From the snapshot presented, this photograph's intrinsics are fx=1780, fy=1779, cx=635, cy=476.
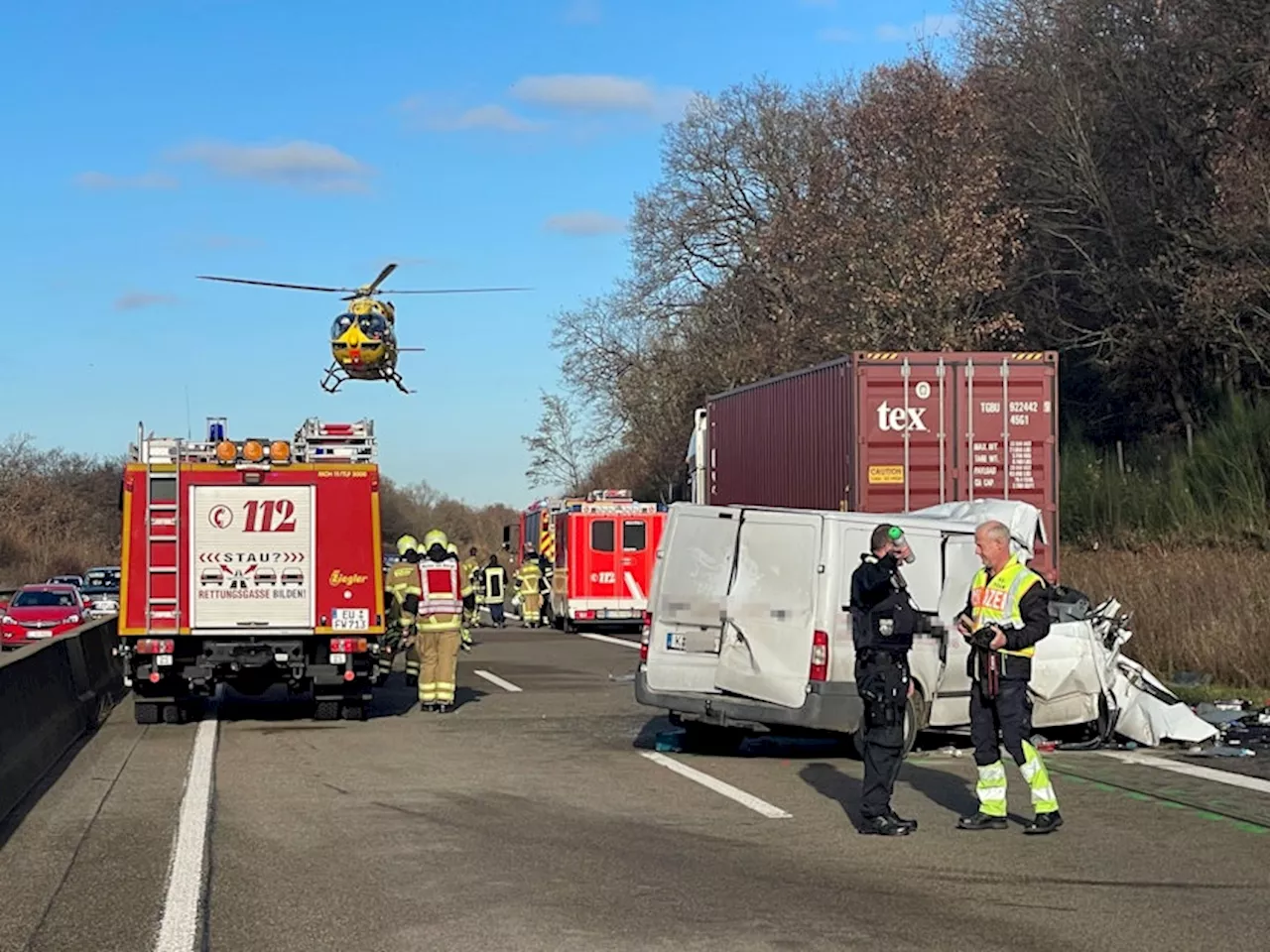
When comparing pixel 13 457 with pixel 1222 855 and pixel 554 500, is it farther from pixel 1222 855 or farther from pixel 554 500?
pixel 1222 855

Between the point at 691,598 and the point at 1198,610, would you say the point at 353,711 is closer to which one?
the point at 691,598

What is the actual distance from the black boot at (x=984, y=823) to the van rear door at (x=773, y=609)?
271cm

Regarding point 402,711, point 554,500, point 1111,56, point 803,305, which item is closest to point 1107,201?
point 1111,56

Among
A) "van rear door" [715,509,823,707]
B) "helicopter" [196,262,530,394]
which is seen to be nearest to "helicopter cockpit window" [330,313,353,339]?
Result: "helicopter" [196,262,530,394]

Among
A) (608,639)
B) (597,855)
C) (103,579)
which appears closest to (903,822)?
(597,855)

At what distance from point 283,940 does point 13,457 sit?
8897 centimetres

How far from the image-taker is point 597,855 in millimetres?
9641

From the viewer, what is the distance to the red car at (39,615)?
1185 inches

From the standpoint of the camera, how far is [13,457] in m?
91.2

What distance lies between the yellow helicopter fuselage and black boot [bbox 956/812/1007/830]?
21128 mm

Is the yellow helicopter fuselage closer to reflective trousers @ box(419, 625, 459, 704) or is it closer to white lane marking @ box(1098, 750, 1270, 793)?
reflective trousers @ box(419, 625, 459, 704)

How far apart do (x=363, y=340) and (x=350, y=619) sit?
530 inches

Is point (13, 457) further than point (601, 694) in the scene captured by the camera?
Yes

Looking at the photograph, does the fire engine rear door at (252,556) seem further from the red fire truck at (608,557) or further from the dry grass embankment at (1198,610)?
the red fire truck at (608,557)
